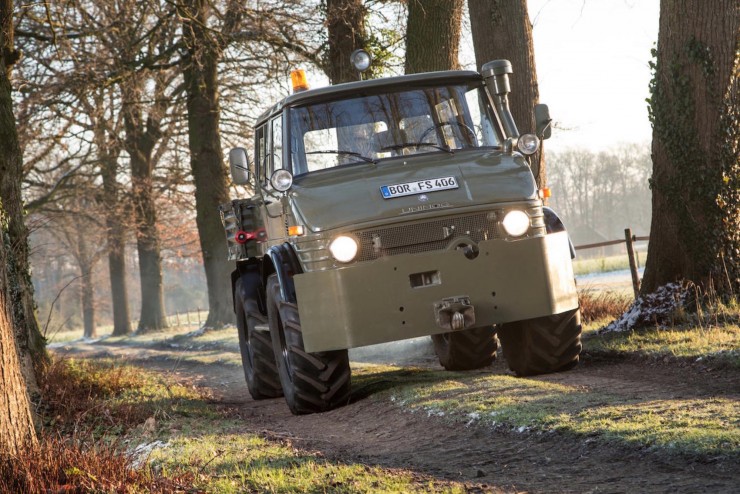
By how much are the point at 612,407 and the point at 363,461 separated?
200cm

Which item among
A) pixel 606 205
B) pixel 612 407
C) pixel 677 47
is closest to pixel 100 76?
pixel 677 47

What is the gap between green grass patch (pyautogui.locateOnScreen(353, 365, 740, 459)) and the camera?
19.7ft

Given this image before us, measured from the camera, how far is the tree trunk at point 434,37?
15.0 meters

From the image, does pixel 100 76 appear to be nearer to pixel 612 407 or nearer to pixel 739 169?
pixel 739 169

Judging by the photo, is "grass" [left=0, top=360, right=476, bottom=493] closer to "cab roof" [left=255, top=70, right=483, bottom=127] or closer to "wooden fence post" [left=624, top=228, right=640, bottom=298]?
"cab roof" [left=255, top=70, right=483, bottom=127]

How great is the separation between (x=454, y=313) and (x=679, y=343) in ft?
11.5

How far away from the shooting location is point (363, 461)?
6.50 metres

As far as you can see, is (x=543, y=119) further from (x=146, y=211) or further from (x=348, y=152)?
(x=146, y=211)

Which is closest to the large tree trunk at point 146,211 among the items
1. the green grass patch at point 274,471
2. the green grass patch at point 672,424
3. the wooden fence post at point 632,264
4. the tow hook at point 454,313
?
the wooden fence post at point 632,264

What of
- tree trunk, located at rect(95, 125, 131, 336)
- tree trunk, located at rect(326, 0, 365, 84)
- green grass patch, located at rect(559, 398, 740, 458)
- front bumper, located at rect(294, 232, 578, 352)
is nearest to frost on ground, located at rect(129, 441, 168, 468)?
front bumper, located at rect(294, 232, 578, 352)

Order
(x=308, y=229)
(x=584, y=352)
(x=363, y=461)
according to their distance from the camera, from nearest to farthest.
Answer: (x=363, y=461), (x=308, y=229), (x=584, y=352)

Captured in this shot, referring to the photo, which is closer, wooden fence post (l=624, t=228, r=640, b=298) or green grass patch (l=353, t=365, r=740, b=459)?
green grass patch (l=353, t=365, r=740, b=459)

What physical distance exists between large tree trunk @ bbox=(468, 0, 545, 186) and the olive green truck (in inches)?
179

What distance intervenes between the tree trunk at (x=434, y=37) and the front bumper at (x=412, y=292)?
706cm
